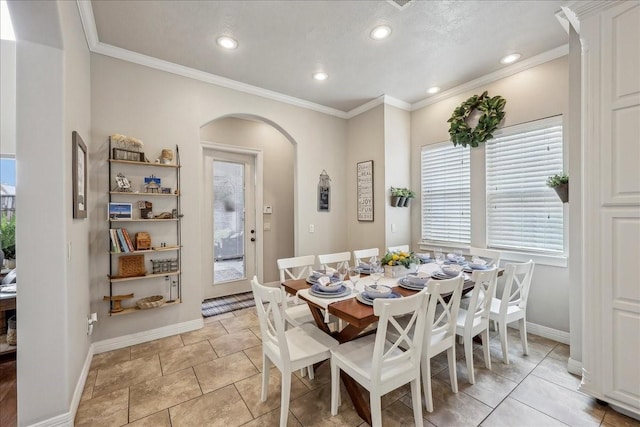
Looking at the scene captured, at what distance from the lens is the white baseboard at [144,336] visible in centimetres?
266

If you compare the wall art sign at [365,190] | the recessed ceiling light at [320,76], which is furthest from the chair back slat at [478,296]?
the recessed ceiling light at [320,76]

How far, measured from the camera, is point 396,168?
4.00 m

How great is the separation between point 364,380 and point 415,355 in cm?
36

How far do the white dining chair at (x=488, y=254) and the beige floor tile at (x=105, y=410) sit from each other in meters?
3.53

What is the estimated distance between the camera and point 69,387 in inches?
68.8

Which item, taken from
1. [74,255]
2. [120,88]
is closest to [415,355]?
[74,255]

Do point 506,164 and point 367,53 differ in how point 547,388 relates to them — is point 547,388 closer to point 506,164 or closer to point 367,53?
point 506,164

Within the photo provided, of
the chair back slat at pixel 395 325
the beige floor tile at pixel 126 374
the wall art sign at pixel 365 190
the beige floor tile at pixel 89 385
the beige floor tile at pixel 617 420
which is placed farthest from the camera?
the wall art sign at pixel 365 190

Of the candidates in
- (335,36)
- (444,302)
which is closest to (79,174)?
(335,36)

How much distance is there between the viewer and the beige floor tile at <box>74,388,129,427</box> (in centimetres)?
179

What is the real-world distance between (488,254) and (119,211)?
395 centimetres

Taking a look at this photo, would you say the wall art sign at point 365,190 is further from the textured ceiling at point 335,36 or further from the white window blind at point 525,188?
the white window blind at point 525,188

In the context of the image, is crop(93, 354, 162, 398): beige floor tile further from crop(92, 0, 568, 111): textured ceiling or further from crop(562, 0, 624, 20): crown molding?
crop(562, 0, 624, 20): crown molding

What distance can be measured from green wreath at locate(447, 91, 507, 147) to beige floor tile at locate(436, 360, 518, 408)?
251cm
